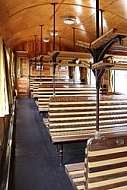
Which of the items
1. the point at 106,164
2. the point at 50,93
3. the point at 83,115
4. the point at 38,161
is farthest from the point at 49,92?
the point at 106,164

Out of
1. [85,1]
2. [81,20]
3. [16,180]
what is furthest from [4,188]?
[81,20]

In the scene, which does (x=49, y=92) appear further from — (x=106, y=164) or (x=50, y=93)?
(x=106, y=164)

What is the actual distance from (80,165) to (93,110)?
4.59 feet

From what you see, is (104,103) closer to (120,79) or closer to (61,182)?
(61,182)

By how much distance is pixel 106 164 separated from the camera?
200cm

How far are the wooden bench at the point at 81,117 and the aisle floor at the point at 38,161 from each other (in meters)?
0.31

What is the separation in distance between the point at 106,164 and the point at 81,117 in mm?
1784

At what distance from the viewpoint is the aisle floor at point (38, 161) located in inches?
112

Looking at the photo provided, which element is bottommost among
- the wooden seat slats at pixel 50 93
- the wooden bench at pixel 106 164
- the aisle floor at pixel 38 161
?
the aisle floor at pixel 38 161

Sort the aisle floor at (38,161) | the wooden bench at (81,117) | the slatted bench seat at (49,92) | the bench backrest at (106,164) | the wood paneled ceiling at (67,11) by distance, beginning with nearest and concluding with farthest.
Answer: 1. the bench backrest at (106,164)
2. the aisle floor at (38,161)
3. the wooden bench at (81,117)
4. the wood paneled ceiling at (67,11)
5. the slatted bench seat at (49,92)

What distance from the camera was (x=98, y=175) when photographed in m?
1.97

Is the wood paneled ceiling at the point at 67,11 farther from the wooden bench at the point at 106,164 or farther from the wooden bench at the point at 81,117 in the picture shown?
the wooden bench at the point at 106,164

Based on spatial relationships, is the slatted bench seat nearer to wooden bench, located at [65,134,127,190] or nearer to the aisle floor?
the aisle floor

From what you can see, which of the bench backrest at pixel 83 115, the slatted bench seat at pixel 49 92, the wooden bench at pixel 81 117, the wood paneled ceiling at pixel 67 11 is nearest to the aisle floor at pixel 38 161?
the wooden bench at pixel 81 117
